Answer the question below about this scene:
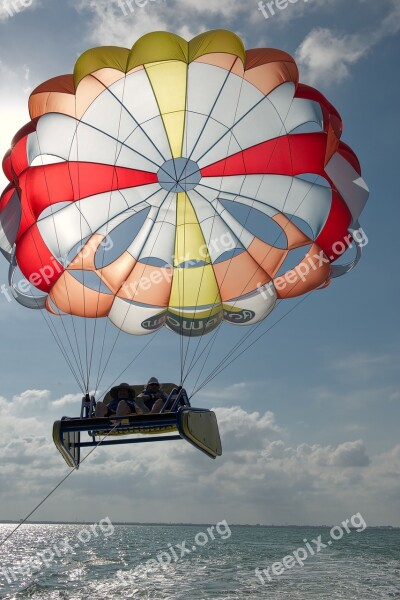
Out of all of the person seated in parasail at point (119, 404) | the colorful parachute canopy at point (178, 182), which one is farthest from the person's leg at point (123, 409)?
the colorful parachute canopy at point (178, 182)

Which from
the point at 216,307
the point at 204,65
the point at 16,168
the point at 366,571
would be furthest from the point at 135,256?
the point at 366,571

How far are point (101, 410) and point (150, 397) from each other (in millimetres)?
914

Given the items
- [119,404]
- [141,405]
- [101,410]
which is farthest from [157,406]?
[101,410]

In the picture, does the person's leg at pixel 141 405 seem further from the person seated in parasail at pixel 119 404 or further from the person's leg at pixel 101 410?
the person's leg at pixel 101 410

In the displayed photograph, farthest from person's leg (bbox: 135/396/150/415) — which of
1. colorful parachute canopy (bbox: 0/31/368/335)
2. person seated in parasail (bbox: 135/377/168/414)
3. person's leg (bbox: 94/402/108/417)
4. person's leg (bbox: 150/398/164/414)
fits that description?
colorful parachute canopy (bbox: 0/31/368/335)

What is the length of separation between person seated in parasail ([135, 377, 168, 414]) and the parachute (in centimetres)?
89

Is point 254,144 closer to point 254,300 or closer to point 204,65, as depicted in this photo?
point 204,65

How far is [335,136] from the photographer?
9594 mm

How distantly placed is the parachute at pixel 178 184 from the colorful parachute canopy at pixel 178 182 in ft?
0.07

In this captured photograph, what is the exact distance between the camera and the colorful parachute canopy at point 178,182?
32.2 ft

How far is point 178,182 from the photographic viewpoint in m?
11.1

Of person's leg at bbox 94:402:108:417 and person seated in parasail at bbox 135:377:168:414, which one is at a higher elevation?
person seated in parasail at bbox 135:377:168:414

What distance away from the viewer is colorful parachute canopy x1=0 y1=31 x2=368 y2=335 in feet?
32.2

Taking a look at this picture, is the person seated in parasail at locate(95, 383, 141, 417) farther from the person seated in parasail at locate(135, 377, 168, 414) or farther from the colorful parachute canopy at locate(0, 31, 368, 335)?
the colorful parachute canopy at locate(0, 31, 368, 335)
